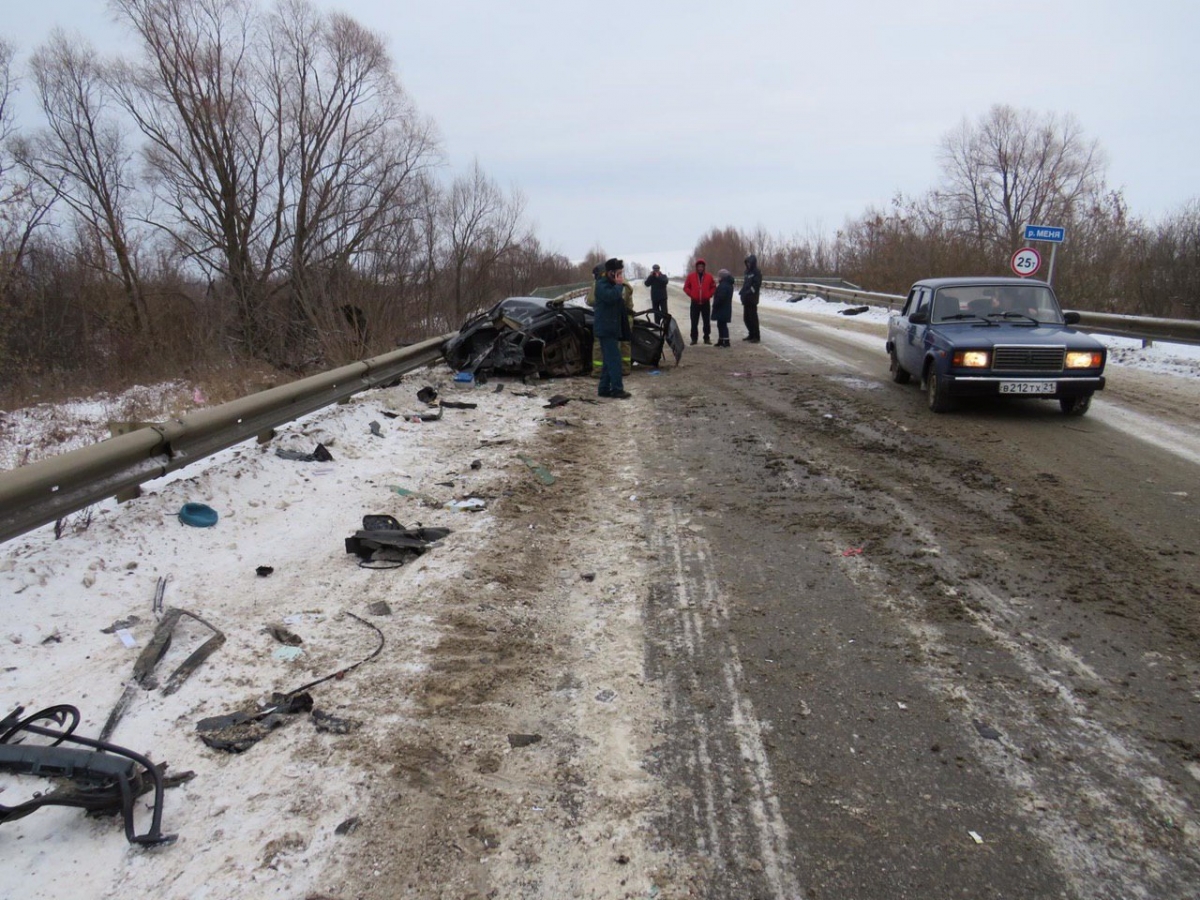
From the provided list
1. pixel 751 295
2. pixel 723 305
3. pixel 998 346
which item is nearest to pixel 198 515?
pixel 998 346

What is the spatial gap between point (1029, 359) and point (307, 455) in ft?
25.0

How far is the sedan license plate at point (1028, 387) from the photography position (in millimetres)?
8297

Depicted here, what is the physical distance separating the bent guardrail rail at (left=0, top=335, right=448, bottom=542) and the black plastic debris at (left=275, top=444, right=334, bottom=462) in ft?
0.78

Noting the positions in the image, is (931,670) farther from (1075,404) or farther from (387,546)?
(1075,404)

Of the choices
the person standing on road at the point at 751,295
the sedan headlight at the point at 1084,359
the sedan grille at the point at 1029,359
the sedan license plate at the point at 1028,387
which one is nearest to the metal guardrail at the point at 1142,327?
the sedan headlight at the point at 1084,359

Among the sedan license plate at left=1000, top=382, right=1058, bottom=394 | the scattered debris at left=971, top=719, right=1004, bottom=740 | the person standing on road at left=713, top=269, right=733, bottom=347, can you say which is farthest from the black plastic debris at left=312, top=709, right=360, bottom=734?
the person standing on road at left=713, top=269, right=733, bottom=347

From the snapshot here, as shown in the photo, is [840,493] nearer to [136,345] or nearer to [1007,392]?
[1007,392]

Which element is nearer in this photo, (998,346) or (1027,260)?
(998,346)

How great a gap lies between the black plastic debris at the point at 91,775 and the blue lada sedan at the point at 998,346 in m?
8.43

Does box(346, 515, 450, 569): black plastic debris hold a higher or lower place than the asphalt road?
higher

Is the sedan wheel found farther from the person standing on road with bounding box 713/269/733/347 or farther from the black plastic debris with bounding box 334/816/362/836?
the black plastic debris with bounding box 334/816/362/836

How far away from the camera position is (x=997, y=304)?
9.45 metres

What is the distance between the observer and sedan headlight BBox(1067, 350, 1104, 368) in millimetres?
8203

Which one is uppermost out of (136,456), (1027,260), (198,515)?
(1027,260)
